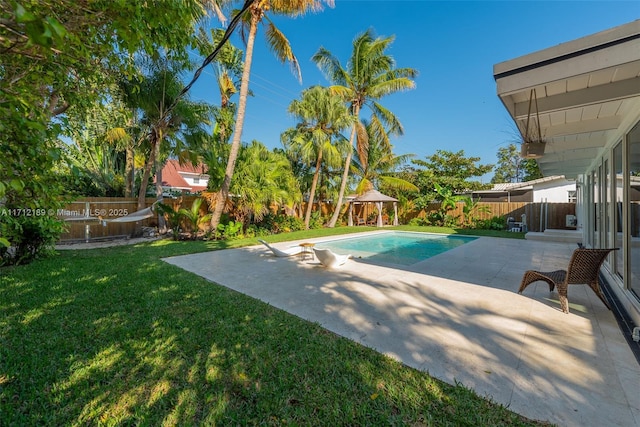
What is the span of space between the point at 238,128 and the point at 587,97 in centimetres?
1036

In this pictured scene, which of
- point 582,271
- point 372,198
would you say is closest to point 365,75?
point 372,198

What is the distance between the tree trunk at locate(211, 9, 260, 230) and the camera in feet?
35.7

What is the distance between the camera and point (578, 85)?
317 cm

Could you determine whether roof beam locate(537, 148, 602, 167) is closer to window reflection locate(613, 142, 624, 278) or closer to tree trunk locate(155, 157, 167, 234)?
window reflection locate(613, 142, 624, 278)

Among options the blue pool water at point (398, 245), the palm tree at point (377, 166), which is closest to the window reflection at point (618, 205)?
the blue pool water at point (398, 245)

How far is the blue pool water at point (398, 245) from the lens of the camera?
9.80 meters

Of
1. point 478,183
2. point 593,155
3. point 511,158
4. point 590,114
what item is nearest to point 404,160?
point 478,183

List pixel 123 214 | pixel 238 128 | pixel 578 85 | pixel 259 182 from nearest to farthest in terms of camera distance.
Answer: pixel 578 85 → pixel 238 128 → pixel 259 182 → pixel 123 214

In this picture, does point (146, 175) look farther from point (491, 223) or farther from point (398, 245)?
point (491, 223)

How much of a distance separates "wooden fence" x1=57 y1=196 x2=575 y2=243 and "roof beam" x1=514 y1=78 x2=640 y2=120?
12701mm

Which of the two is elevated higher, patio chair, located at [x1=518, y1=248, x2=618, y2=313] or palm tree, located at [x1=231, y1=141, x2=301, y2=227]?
palm tree, located at [x1=231, y1=141, x2=301, y2=227]

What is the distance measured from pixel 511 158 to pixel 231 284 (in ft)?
164

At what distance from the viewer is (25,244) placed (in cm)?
696

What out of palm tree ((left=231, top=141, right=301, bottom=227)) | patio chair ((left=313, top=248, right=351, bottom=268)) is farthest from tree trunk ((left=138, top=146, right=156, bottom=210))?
patio chair ((left=313, top=248, right=351, bottom=268))
